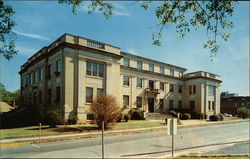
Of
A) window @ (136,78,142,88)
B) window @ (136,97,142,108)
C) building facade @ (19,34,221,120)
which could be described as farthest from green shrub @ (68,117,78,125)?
window @ (136,78,142,88)

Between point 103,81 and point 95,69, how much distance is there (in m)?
2.11

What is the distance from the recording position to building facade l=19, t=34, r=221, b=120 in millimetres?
25245

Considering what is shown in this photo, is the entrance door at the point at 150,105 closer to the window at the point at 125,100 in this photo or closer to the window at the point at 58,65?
the window at the point at 125,100

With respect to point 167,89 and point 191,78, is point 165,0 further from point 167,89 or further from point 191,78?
point 191,78

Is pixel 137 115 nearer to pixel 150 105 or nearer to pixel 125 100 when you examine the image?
pixel 125 100

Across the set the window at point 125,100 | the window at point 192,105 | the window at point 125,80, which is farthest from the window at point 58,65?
the window at point 192,105

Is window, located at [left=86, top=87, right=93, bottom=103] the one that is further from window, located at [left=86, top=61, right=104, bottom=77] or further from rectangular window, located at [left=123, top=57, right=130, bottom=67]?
rectangular window, located at [left=123, top=57, right=130, bottom=67]

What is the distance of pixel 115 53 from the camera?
2983 cm

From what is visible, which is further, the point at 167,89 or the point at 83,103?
the point at 167,89

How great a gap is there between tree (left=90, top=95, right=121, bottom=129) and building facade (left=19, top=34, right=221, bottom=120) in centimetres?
606

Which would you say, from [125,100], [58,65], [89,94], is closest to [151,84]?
[125,100]

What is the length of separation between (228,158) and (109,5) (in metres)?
8.30

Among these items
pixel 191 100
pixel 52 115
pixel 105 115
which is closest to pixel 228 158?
pixel 105 115

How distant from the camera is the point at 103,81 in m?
28.4
